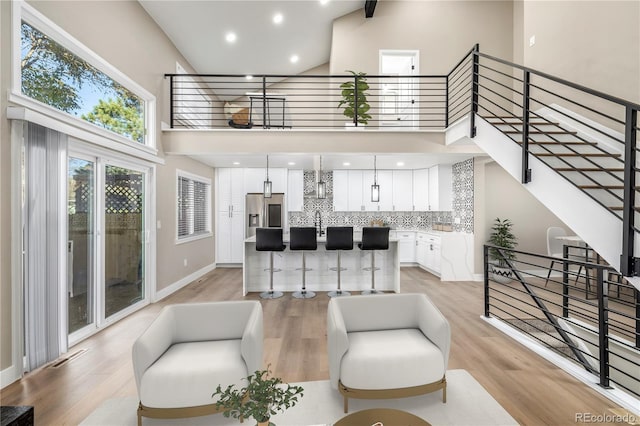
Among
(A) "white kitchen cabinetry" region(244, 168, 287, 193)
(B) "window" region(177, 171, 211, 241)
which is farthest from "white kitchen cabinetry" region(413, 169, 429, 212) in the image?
(B) "window" region(177, 171, 211, 241)

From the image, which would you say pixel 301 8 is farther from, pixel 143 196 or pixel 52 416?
pixel 52 416

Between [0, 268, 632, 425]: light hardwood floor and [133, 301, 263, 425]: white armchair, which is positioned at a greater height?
[133, 301, 263, 425]: white armchair

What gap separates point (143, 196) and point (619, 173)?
5688mm

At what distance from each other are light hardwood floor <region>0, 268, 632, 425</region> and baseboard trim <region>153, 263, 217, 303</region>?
434mm

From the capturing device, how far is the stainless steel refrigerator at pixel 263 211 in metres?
7.32

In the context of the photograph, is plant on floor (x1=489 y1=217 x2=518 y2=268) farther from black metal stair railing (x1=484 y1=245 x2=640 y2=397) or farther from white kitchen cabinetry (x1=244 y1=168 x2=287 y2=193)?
white kitchen cabinetry (x1=244 y1=168 x2=287 y2=193)

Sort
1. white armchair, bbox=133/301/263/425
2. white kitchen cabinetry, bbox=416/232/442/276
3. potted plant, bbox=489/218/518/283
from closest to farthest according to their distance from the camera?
white armchair, bbox=133/301/263/425, potted plant, bbox=489/218/518/283, white kitchen cabinetry, bbox=416/232/442/276

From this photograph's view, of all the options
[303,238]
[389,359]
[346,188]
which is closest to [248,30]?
[346,188]

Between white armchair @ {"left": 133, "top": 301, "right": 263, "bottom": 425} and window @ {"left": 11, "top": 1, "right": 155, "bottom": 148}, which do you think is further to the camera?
window @ {"left": 11, "top": 1, "right": 155, "bottom": 148}

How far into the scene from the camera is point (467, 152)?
15.8ft

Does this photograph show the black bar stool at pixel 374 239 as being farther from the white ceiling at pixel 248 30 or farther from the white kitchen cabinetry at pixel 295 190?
the white ceiling at pixel 248 30

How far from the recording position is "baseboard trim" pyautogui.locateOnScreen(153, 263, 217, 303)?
4.72 m

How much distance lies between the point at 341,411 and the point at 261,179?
5.91 meters

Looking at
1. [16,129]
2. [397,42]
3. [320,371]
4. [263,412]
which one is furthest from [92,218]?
[397,42]
